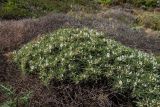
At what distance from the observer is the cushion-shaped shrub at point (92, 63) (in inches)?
273

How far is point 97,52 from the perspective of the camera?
7.59 m

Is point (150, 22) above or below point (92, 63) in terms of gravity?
below

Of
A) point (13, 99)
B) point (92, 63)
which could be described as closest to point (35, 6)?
point (92, 63)

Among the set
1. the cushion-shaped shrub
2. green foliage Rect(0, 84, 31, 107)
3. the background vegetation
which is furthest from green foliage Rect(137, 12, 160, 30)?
green foliage Rect(0, 84, 31, 107)

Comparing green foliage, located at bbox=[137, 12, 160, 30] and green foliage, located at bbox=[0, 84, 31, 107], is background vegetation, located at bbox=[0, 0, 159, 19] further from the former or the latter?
green foliage, located at bbox=[0, 84, 31, 107]

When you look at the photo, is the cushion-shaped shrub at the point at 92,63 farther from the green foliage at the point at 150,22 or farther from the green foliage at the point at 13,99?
the green foliage at the point at 150,22

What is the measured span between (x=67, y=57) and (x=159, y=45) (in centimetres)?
458

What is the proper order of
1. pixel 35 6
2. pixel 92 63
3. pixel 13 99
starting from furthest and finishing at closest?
pixel 35 6 < pixel 92 63 < pixel 13 99

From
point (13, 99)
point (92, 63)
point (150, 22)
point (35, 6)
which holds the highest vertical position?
point (92, 63)

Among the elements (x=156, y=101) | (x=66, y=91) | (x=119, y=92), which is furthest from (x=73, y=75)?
(x=156, y=101)

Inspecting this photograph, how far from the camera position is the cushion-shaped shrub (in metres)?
6.93

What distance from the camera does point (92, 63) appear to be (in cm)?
723

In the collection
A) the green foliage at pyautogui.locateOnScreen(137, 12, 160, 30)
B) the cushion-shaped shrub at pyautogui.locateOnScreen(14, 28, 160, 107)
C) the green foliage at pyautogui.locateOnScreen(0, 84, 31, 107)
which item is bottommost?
the green foliage at pyautogui.locateOnScreen(137, 12, 160, 30)

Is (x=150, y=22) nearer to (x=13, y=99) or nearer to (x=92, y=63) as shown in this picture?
(x=92, y=63)
